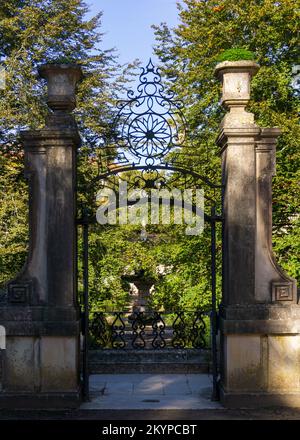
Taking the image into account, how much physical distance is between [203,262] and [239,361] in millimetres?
9234

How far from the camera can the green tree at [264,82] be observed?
16.9 meters

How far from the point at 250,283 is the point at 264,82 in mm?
10411

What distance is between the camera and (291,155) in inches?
679

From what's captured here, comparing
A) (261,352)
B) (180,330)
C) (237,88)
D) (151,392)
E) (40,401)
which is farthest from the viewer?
(180,330)

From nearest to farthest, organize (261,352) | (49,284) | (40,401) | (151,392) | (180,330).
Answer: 1. (40,401)
2. (261,352)
3. (49,284)
4. (151,392)
5. (180,330)

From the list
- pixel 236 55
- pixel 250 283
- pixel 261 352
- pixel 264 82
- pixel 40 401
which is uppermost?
pixel 264 82

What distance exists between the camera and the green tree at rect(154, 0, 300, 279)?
16891 millimetres

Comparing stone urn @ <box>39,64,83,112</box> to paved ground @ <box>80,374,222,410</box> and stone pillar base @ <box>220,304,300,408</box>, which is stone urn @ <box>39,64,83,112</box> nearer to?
stone pillar base @ <box>220,304,300,408</box>

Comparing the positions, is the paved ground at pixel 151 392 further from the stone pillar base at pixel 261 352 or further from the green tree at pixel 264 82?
the green tree at pixel 264 82

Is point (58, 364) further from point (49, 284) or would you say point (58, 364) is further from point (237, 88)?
point (237, 88)

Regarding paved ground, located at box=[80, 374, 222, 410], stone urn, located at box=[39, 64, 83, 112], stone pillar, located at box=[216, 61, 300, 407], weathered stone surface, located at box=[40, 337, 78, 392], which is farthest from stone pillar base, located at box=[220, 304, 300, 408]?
stone urn, located at box=[39, 64, 83, 112]

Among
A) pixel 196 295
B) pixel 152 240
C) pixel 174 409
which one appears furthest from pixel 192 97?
pixel 174 409

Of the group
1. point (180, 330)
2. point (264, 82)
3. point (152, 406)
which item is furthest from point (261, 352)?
point (264, 82)

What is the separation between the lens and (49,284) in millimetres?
8336
